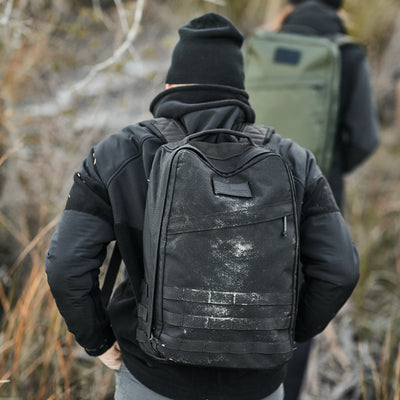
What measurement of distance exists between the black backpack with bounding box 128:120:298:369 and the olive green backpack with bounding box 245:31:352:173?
1094 mm

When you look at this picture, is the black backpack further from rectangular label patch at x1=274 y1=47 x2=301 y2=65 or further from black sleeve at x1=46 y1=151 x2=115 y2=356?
rectangular label patch at x1=274 y1=47 x2=301 y2=65

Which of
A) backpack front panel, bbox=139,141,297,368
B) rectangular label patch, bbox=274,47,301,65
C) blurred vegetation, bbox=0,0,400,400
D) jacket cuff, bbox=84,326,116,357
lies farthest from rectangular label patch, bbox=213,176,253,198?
rectangular label patch, bbox=274,47,301,65

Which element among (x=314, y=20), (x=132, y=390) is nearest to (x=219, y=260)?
(x=132, y=390)

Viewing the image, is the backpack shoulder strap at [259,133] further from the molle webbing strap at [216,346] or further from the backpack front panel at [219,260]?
the molle webbing strap at [216,346]

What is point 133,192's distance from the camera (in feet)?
4.33

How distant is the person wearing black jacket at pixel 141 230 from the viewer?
131 cm

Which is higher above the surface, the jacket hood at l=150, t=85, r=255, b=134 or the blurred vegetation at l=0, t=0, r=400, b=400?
the jacket hood at l=150, t=85, r=255, b=134

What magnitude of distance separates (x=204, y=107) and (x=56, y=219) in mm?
1214

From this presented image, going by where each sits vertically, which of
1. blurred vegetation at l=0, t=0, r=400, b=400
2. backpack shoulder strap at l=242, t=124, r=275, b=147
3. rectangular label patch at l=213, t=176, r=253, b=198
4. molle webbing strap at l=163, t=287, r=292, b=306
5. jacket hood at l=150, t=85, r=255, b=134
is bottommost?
blurred vegetation at l=0, t=0, r=400, b=400

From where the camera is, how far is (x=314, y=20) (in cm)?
242

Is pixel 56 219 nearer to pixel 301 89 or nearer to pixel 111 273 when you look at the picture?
pixel 111 273

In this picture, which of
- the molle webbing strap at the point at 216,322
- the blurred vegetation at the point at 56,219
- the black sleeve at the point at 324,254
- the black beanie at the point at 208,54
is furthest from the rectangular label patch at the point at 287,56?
the molle webbing strap at the point at 216,322

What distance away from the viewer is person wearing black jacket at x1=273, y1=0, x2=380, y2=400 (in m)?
2.36

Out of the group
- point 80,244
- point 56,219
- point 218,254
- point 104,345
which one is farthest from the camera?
point 56,219
